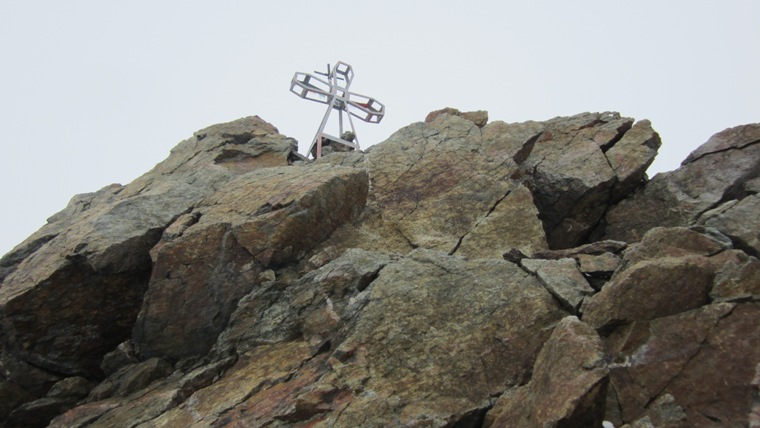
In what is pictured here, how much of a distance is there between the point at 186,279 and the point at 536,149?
47.6 feet

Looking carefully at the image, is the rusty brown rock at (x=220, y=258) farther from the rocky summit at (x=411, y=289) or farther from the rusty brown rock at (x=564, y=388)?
the rusty brown rock at (x=564, y=388)

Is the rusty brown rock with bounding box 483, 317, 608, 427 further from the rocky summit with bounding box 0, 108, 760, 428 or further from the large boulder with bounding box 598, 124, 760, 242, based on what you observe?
the large boulder with bounding box 598, 124, 760, 242

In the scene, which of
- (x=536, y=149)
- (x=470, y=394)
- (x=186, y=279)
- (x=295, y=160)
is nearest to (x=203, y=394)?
(x=186, y=279)

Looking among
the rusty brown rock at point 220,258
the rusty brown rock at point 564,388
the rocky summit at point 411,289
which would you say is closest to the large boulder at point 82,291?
the rocky summit at point 411,289

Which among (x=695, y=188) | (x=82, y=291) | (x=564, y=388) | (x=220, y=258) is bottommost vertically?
(x=564, y=388)

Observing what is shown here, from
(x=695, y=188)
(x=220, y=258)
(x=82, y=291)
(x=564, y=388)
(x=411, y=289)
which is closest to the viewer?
(x=564, y=388)

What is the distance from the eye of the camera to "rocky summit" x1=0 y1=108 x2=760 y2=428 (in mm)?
11133

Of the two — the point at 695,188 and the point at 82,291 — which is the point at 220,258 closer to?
the point at 82,291

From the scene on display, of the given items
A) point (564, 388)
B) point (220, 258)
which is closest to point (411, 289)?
point (564, 388)

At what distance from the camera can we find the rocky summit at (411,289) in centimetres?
1113

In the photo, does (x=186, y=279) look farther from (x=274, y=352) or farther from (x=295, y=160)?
(x=295, y=160)

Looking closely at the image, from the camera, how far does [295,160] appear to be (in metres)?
26.9

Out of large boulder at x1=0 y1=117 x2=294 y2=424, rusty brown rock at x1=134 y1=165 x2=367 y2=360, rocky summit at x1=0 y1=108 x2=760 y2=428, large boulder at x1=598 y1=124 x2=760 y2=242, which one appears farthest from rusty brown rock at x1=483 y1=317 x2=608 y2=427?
large boulder at x1=0 y1=117 x2=294 y2=424

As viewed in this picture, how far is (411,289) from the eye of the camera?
1527 cm
